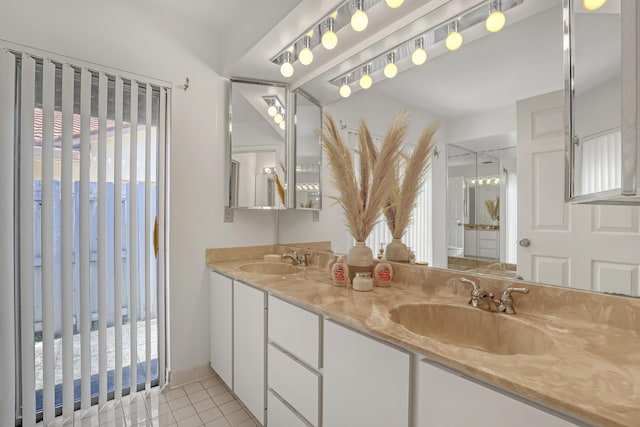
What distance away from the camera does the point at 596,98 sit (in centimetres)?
88

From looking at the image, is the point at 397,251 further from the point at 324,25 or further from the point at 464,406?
the point at 324,25

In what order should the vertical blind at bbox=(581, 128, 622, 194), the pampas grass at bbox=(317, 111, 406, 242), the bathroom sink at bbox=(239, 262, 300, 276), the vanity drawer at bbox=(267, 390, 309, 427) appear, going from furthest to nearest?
1. the bathroom sink at bbox=(239, 262, 300, 276)
2. the pampas grass at bbox=(317, 111, 406, 242)
3. the vanity drawer at bbox=(267, 390, 309, 427)
4. the vertical blind at bbox=(581, 128, 622, 194)

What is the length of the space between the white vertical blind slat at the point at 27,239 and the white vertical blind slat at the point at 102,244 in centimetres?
30

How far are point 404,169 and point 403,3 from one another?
31.8 inches

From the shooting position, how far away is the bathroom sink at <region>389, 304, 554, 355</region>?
1.00 m

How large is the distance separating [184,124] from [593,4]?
2172 millimetres

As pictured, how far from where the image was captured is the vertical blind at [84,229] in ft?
5.47

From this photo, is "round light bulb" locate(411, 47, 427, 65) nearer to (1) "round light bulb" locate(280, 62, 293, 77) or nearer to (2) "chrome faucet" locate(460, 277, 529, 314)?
(1) "round light bulb" locate(280, 62, 293, 77)

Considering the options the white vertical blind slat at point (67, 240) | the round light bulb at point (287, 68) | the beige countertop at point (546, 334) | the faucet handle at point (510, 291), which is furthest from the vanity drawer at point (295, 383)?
the round light bulb at point (287, 68)

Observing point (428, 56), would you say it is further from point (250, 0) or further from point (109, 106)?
point (109, 106)

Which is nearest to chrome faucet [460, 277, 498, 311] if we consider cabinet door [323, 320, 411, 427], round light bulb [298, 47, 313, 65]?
cabinet door [323, 320, 411, 427]

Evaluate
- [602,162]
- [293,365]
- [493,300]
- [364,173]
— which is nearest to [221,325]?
[293,365]

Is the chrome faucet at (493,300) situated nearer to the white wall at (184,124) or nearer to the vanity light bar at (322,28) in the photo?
the vanity light bar at (322,28)

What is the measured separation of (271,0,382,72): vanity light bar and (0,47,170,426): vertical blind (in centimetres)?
89
